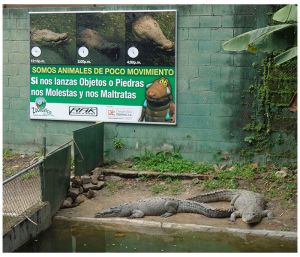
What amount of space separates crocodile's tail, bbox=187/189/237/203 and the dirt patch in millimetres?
94

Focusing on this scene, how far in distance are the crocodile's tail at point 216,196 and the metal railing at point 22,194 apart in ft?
7.85

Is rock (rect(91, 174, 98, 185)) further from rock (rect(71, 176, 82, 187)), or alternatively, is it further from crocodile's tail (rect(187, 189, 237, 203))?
crocodile's tail (rect(187, 189, 237, 203))

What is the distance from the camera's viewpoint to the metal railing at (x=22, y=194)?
6973mm

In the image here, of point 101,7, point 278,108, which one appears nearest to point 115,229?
point 278,108

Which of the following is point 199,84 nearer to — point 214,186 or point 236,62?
point 236,62

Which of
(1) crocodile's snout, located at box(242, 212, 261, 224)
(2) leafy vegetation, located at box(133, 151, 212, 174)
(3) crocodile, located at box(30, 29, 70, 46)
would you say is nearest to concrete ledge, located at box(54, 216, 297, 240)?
(1) crocodile's snout, located at box(242, 212, 261, 224)

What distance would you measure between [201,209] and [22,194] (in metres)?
2.48

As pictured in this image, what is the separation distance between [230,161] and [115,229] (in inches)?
119

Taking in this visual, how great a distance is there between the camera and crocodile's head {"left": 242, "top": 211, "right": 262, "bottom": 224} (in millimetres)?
7613

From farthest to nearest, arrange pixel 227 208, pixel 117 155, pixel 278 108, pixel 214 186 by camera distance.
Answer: pixel 117 155
pixel 278 108
pixel 214 186
pixel 227 208

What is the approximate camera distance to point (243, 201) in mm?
8102

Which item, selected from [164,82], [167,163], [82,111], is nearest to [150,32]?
[164,82]

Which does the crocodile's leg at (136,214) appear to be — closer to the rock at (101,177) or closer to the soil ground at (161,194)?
the soil ground at (161,194)

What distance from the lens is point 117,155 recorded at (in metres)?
10.4
